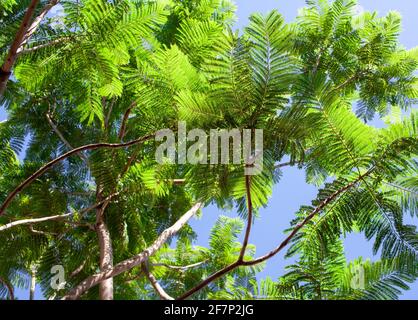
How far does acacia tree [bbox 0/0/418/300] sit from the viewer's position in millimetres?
1571

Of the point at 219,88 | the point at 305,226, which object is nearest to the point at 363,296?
the point at 305,226

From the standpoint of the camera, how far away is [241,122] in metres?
1.60

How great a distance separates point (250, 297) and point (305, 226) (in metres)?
0.34

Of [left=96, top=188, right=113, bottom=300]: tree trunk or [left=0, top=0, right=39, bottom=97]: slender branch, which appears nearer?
[left=0, top=0, right=39, bottom=97]: slender branch

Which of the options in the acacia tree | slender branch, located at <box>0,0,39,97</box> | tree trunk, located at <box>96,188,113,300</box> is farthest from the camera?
tree trunk, located at <box>96,188,113,300</box>

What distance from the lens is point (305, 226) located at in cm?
174

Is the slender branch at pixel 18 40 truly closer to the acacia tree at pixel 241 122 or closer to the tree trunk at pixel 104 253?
the acacia tree at pixel 241 122

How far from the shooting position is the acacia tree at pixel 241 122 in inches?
61.9

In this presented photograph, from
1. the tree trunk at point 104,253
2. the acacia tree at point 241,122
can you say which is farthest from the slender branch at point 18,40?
the tree trunk at point 104,253

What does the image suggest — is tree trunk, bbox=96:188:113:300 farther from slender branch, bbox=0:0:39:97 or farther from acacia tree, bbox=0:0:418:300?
slender branch, bbox=0:0:39:97

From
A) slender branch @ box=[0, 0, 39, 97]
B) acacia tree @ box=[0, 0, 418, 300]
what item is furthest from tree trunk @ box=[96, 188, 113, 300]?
slender branch @ box=[0, 0, 39, 97]

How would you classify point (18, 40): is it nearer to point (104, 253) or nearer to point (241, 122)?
point (241, 122)

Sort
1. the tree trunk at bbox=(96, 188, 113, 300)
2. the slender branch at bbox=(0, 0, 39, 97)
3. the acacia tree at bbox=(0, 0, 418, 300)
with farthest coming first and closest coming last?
1. the tree trunk at bbox=(96, 188, 113, 300)
2. the slender branch at bbox=(0, 0, 39, 97)
3. the acacia tree at bbox=(0, 0, 418, 300)

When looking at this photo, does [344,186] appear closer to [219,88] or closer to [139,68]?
[219,88]
